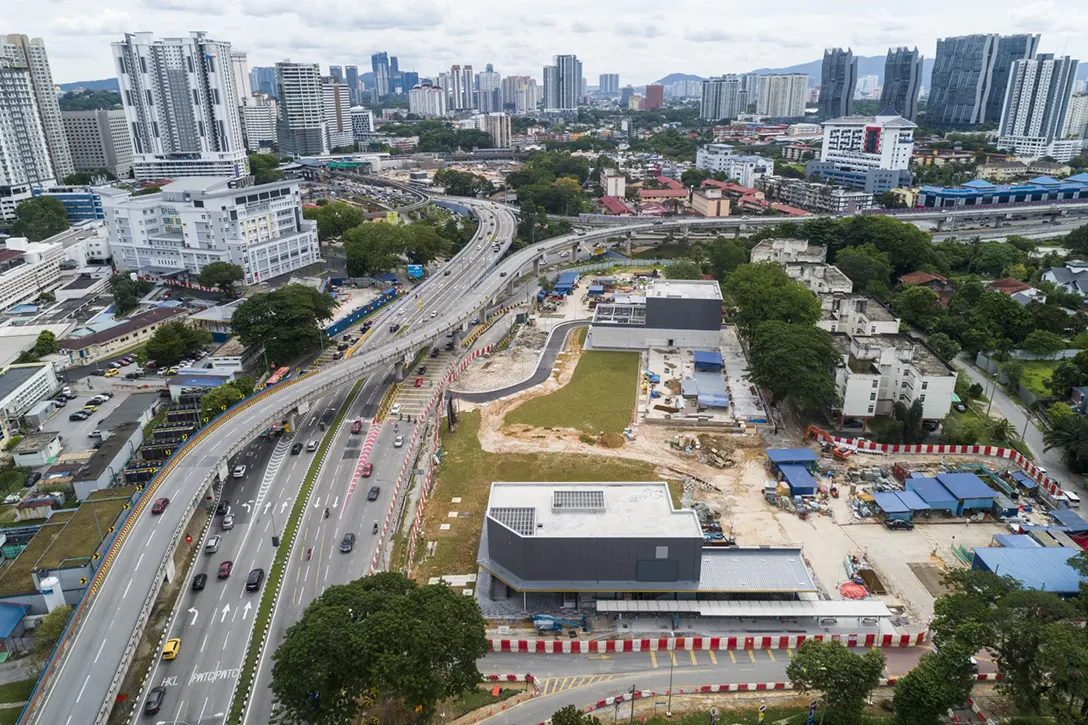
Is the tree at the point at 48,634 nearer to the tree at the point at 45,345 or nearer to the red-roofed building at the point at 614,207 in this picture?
the tree at the point at 45,345

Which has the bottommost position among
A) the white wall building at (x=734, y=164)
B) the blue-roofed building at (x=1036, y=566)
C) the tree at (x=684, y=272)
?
the blue-roofed building at (x=1036, y=566)

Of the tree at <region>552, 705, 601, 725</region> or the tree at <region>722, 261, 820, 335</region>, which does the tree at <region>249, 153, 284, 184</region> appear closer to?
the tree at <region>722, 261, 820, 335</region>

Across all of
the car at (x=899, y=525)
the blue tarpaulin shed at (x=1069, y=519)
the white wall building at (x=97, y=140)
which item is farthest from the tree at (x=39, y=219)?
the blue tarpaulin shed at (x=1069, y=519)

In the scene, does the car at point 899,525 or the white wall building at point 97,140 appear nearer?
the car at point 899,525

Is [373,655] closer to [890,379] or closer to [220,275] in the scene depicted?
[890,379]

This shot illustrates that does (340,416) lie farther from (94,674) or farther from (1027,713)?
(1027,713)

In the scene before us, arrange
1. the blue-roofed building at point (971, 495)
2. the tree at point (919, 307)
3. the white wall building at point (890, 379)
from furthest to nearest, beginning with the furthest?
the tree at point (919, 307)
the white wall building at point (890, 379)
the blue-roofed building at point (971, 495)

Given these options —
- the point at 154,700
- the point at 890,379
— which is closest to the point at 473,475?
the point at 154,700
